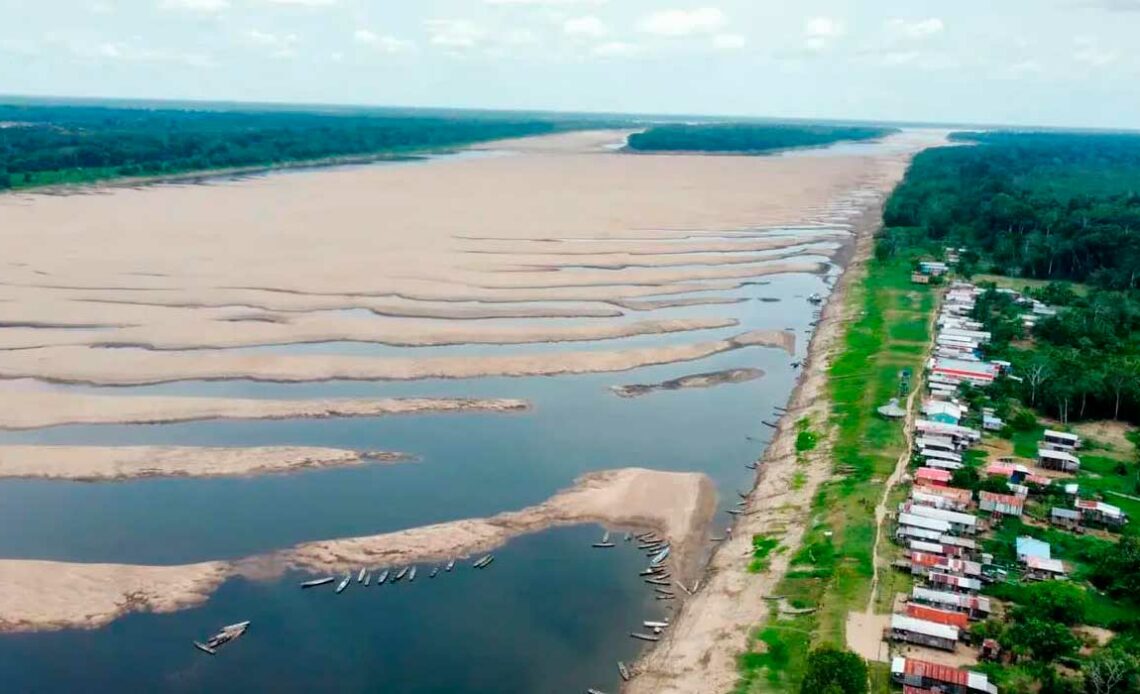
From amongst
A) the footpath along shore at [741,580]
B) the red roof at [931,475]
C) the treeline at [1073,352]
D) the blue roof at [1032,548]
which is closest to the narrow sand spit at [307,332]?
the footpath along shore at [741,580]

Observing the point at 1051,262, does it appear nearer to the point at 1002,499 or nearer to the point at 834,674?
the point at 1002,499

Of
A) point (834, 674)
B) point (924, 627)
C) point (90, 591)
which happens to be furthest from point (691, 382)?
point (90, 591)

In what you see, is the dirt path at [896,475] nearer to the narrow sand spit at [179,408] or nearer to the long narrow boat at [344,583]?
the long narrow boat at [344,583]

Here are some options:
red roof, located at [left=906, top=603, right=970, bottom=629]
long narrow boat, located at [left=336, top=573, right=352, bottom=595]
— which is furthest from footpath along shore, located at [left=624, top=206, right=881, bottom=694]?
long narrow boat, located at [left=336, top=573, right=352, bottom=595]

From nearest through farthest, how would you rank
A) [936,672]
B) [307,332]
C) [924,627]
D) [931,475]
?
[936,672] → [924,627] → [931,475] → [307,332]

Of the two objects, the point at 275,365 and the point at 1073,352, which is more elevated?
the point at 1073,352

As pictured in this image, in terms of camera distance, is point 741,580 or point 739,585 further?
point 741,580

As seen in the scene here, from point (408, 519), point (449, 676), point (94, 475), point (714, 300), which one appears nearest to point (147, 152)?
point (714, 300)

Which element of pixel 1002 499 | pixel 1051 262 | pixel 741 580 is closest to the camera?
pixel 741 580
